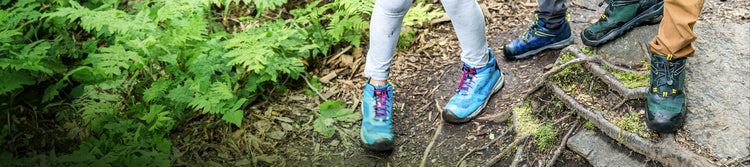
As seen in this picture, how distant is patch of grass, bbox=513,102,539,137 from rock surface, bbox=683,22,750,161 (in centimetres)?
79

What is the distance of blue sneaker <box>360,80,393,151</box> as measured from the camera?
3.09 m

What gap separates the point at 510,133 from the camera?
2996mm

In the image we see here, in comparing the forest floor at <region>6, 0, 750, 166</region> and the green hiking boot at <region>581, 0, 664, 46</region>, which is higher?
the green hiking boot at <region>581, 0, 664, 46</region>

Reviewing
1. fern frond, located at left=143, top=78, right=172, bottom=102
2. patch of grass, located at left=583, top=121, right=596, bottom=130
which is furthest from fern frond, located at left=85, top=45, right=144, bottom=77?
patch of grass, located at left=583, top=121, right=596, bottom=130

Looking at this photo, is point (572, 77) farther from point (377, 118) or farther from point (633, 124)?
point (377, 118)

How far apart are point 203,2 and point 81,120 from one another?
4.49ft

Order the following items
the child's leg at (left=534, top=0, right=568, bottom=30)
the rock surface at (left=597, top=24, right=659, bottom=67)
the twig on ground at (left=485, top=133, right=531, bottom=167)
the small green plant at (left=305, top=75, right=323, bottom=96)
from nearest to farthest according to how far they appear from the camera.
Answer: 1. the twig on ground at (left=485, top=133, right=531, bottom=167)
2. the rock surface at (left=597, top=24, right=659, bottom=67)
3. the child's leg at (left=534, top=0, right=568, bottom=30)
4. the small green plant at (left=305, top=75, right=323, bottom=96)

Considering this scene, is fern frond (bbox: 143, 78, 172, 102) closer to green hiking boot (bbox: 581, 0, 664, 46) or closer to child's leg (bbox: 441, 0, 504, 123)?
child's leg (bbox: 441, 0, 504, 123)

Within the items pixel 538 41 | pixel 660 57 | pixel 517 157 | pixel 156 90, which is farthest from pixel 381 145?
pixel 156 90

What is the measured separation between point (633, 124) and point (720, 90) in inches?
21.8

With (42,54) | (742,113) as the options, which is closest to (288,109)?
(42,54)

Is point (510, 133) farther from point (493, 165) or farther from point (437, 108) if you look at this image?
point (437, 108)

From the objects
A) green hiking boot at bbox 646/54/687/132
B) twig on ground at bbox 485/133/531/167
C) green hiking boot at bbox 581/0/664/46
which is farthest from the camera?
green hiking boot at bbox 581/0/664/46

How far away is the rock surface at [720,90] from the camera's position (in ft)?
7.75
